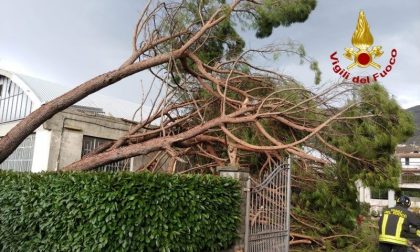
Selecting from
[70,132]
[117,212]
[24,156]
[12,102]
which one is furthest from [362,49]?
[12,102]

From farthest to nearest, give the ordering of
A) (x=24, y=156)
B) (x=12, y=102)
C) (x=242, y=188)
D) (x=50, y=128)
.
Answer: (x=12, y=102) < (x=24, y=156) < (x=50, y=128) < (x=242, y=188)

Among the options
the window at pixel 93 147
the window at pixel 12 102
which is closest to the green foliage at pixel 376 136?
the window at pixel 93 147

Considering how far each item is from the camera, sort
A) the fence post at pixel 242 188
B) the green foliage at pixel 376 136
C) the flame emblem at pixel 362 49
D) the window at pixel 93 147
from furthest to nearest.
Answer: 1. the window at pixel 93 147
2. the flame emblem at pixel 362 49
3. the green foliage at pixel 376 136
4. the fence post at pixel 242 188

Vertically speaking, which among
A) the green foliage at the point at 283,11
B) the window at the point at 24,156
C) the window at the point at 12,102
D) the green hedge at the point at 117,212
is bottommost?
the green hedge at the point at 117,212

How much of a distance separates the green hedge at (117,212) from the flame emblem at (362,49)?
463cm

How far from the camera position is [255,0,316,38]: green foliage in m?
10.4

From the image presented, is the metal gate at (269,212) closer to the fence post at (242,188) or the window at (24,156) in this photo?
the fence post at (242,188)

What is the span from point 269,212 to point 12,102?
45.3ft

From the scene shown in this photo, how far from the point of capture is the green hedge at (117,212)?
5.55m

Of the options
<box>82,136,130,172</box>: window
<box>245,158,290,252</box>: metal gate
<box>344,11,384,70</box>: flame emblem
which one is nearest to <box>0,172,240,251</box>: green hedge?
<box>245,158,290,252</box>: metal gate

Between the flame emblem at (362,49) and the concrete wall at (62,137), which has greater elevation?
the flame emblem at (362,49)

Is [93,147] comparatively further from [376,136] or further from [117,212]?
[376,136]

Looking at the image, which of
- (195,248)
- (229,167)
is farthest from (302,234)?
(195,248)

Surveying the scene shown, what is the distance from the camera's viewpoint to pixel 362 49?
30.5 feet
